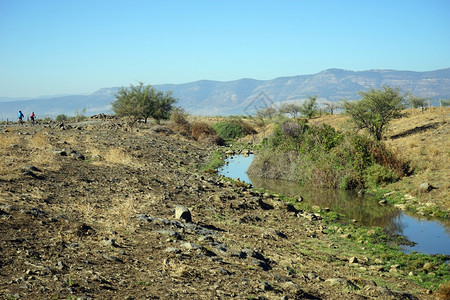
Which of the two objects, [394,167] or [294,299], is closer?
[294,299]

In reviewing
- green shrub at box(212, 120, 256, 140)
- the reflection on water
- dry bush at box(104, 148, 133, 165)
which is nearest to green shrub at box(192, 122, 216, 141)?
green shrub at box(212, 120, 256, 140)

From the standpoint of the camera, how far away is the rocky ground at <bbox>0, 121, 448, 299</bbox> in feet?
23.1

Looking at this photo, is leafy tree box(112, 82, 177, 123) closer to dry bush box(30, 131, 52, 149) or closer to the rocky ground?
dry bush box(30, 131, 52, 149)

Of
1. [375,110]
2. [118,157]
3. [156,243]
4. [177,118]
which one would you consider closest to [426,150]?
[375,110]

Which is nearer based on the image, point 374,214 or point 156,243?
point 156,243

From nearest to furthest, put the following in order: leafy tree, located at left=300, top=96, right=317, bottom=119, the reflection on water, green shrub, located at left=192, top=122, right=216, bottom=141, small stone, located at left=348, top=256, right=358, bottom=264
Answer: small stone, located at left=348, top=256, right=358, bottom=264, the reflection on water, green shrub, located at left=192, top=122, right=216, bottom=141, leafy tree, located at left=300, top=96, right=317, bottom=119

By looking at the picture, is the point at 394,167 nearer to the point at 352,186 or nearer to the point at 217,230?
the point at 352,186

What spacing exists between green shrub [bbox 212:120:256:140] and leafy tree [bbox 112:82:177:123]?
6.54 metres

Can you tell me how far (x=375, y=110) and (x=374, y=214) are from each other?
17.2m

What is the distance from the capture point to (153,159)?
78.0 ft

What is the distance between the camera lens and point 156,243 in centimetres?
912

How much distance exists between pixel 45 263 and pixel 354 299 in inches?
220

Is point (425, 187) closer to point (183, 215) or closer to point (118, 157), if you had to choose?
point (183, 215)

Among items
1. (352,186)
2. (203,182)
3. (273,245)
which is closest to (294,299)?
(273,245)
